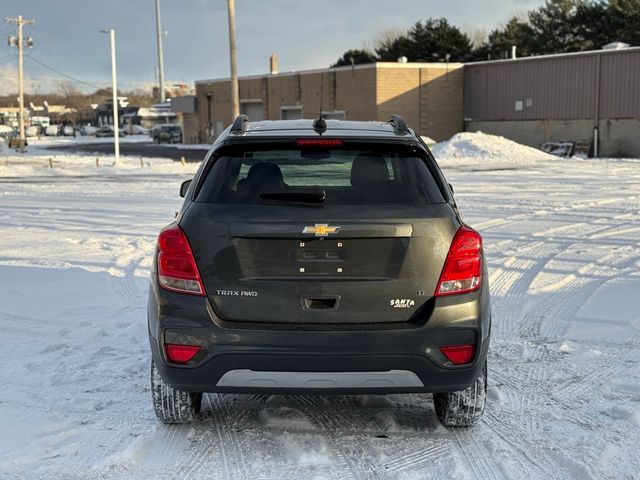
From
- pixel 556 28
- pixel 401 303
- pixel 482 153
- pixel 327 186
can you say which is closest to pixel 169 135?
pixel 556 28

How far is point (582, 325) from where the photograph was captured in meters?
6.85

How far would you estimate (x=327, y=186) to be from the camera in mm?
4312

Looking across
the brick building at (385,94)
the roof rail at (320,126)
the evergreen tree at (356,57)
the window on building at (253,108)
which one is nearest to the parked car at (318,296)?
the roof rail at (320,126)

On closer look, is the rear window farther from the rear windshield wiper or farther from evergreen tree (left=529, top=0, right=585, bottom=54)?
evergreen tree (left=529, top=0, right=585, bottom=54)

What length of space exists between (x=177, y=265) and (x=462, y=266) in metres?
1.58

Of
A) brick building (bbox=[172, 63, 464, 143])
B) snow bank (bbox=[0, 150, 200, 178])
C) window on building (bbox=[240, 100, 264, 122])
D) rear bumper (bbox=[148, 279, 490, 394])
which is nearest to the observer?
rear bumper (bbox=[148, 279, 490, 394])

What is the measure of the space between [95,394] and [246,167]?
6.61 ft

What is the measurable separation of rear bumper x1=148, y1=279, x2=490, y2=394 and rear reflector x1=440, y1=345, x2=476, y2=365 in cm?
3

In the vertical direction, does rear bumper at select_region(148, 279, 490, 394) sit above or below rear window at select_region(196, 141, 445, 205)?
below

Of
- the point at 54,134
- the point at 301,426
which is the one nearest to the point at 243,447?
the point at 301,426

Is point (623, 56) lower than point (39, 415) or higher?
higher

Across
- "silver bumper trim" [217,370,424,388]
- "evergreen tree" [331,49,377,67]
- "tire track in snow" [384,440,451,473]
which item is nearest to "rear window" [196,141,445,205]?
"silver bumper trim" [217,370,424,388]

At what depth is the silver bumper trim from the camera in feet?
12.8

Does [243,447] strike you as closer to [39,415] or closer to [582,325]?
[39,415]
